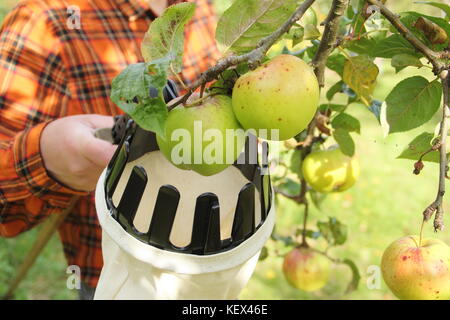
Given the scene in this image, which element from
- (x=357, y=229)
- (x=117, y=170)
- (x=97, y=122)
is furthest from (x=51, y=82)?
(x=357, y=229)

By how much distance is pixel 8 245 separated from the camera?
199cm

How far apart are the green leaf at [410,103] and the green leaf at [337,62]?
0.12 meters

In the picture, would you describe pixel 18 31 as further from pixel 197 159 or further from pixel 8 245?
pixel 8 245

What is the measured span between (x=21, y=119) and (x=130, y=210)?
2.01 ft

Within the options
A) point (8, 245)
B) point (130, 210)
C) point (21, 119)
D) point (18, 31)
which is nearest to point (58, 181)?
point (21, 119)

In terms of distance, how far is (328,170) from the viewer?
2.78ft

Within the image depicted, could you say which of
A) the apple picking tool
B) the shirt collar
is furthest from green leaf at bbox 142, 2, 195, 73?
the shirt collar

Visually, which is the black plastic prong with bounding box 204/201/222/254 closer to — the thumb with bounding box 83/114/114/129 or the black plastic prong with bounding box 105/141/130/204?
the black plastic prong with bounding box 105/141/130/204

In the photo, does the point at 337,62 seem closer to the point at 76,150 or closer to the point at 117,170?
the point at 117,170

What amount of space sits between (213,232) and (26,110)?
0.67m

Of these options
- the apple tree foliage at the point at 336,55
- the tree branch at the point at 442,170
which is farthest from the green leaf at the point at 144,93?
the tree branch at the point at 442,170

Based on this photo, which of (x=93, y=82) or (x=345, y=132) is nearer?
(x=345, y=132)

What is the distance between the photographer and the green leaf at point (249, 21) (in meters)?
0.46

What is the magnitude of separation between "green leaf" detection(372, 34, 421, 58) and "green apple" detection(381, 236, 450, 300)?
0.21 meters
